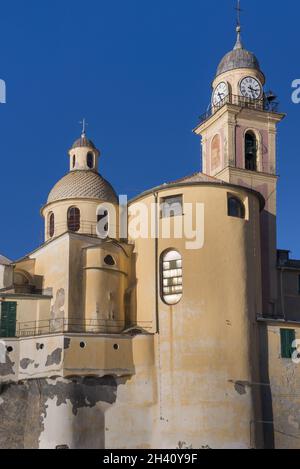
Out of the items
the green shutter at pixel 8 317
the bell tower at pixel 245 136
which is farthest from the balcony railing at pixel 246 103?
the green shutter at pixel 8 317

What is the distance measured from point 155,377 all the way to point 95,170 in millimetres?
16660

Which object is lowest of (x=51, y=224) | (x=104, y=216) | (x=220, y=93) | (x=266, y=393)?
(x=266, y=393)

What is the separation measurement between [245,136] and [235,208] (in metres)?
10.9

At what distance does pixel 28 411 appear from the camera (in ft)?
144

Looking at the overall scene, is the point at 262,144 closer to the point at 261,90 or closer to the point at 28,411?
the point at 261,90

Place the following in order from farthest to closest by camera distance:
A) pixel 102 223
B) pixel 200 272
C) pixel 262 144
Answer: pixel 262 144, pixel 102 223, pixel 200 272

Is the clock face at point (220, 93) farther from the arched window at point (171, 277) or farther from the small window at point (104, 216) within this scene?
the arched window at point (171, 277)

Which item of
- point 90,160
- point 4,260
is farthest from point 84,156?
point 4,260

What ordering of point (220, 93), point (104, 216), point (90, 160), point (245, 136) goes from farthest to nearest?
point (220, 93) < point (245, 136) < point (90, 160) < point (104, 216)

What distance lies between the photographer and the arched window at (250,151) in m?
56.2

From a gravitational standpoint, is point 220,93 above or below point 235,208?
above

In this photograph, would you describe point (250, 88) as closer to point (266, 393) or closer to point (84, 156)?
point (84, 156)

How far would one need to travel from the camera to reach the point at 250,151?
56531 millimetres
